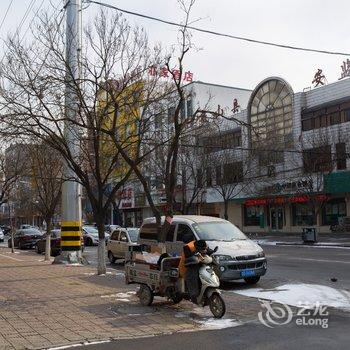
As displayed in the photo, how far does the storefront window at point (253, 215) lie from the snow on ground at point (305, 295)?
123 ft

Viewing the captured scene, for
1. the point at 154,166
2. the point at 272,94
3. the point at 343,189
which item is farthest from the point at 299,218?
the point at 154,166

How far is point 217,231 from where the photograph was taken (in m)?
15.1

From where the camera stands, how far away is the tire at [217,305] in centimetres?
915

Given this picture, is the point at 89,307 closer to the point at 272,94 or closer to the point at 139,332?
the point at 139,332

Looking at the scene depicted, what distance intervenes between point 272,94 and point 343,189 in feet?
41.2

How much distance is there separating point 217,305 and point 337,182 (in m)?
32.2

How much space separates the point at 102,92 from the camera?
16109 millimetres

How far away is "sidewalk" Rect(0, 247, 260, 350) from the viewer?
8.02 meters

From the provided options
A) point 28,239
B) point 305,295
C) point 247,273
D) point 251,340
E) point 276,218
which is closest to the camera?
point 251,340

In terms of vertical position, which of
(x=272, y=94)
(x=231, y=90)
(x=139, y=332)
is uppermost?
(x=231, y=90)

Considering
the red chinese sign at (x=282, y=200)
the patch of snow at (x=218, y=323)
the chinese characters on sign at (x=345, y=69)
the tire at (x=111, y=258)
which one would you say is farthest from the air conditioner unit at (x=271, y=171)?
the patch of snow at (x=218, y=323)
